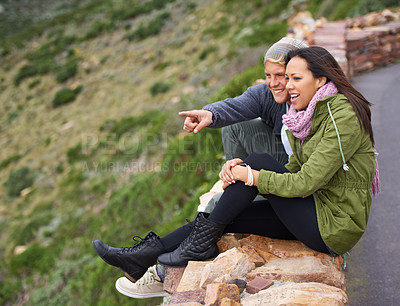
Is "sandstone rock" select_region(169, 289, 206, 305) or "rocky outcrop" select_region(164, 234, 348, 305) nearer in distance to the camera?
"rocky outcrop" select_region(164, 234, 348, 305)

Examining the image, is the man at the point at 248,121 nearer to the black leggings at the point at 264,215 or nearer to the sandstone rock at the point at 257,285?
the black leggings at the point at 264,215

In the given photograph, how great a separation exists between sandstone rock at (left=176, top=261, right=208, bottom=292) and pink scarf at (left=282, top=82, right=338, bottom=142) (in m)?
1.00

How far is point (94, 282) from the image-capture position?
5445mm

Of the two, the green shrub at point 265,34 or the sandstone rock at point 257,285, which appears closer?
the sandstone rock at point 257,285

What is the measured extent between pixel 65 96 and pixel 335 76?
1401 centimetres

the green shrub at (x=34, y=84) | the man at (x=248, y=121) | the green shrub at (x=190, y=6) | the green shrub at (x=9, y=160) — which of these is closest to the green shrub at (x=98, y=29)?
the green shrub at (x=34, y=84)

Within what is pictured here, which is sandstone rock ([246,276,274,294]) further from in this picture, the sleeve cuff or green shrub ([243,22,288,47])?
green shrub ([243,22,288,47])

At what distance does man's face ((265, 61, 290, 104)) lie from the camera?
269 centimetres

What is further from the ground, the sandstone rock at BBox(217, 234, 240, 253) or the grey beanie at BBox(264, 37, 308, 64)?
the grey beanie at BBox(264, 37, 308, 64)

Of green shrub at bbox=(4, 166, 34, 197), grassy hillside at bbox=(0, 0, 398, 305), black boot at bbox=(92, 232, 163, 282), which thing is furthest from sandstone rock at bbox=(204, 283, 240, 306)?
green shrub at bbox=(4, 166, 34, 197)

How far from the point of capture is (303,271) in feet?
7.37

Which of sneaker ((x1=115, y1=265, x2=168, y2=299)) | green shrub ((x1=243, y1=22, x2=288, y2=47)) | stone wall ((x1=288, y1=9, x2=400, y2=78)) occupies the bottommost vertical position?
green shrub ((x1=243, y1=22, x2=288, y2=47))

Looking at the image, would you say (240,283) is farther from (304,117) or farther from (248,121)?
Answer: (248,121)

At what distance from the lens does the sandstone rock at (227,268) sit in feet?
7.24
